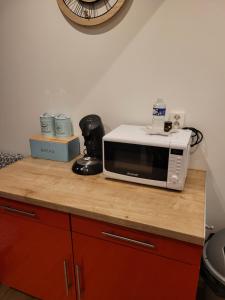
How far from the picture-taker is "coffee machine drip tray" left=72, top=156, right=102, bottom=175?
4.29 feet

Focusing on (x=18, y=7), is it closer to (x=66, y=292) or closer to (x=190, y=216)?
(x=190, y=216)

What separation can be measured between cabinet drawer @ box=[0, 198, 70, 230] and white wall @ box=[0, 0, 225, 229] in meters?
0.67

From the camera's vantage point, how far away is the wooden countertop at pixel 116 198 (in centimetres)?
89

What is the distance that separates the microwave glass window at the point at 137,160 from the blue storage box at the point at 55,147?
376mm

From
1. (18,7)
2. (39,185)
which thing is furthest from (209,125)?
(18,7)

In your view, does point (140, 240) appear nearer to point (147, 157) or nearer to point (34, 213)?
point (147, 157)

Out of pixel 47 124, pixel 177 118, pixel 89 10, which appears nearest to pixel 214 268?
pixel 177 118

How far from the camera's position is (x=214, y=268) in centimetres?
109

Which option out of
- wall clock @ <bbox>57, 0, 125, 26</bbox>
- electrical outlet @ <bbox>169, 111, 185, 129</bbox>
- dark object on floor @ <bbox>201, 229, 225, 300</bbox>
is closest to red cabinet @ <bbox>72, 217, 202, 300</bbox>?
dark object on floor @ <bbox>201, 229, 225, 300</bbox>

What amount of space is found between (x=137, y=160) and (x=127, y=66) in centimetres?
57

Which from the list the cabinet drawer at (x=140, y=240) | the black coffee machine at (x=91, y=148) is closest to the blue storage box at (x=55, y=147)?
the black coffee machine at (x=91, y=148)

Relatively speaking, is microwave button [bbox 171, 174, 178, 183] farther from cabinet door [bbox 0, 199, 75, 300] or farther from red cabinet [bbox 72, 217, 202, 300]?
cabinet door [bbox 0, 199, 75, 300]

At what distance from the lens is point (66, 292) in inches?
48.5

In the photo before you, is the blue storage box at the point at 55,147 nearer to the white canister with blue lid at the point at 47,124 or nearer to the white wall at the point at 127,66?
the white canister with blue lid at the point at 47,124
